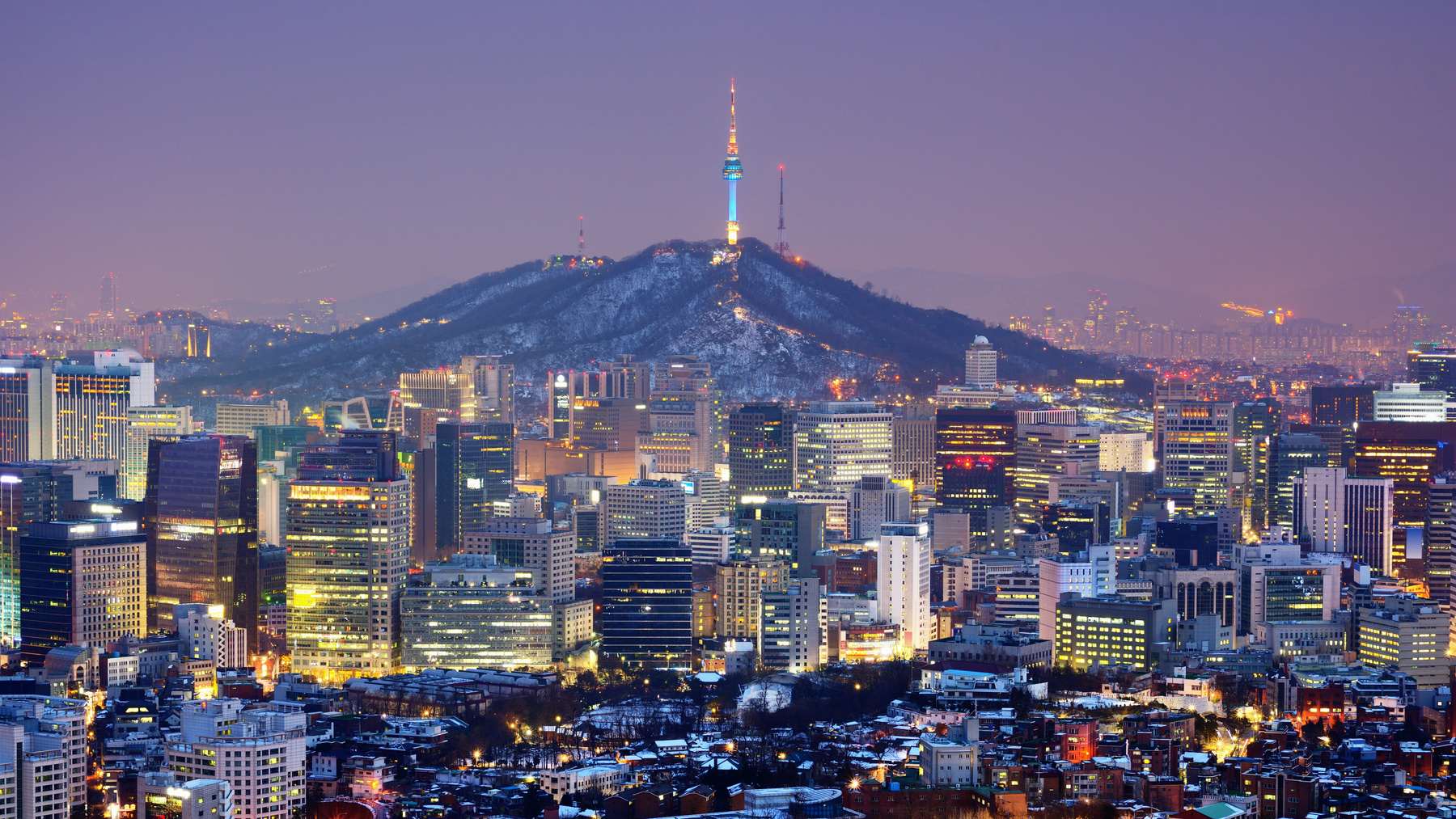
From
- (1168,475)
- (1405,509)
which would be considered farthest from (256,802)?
(1168,475)

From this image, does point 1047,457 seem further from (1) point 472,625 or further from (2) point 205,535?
(2) point 205,535

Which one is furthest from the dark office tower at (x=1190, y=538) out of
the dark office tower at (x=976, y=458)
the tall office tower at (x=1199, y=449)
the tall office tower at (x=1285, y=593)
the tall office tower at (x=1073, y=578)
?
the dark office tower at (x=976, y=458)

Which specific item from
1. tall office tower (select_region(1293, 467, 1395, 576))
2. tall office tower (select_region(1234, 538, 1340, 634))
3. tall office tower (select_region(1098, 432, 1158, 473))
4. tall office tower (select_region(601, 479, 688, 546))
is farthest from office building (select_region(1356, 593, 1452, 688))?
tall office tower (select_region(1098, 432, 1158, 473))

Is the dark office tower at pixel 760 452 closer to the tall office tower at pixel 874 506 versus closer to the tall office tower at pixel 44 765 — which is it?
the tall office tower at pixel 874 506

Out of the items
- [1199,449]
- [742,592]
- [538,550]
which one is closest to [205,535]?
[538,550]

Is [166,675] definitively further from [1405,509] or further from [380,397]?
[380,397]
